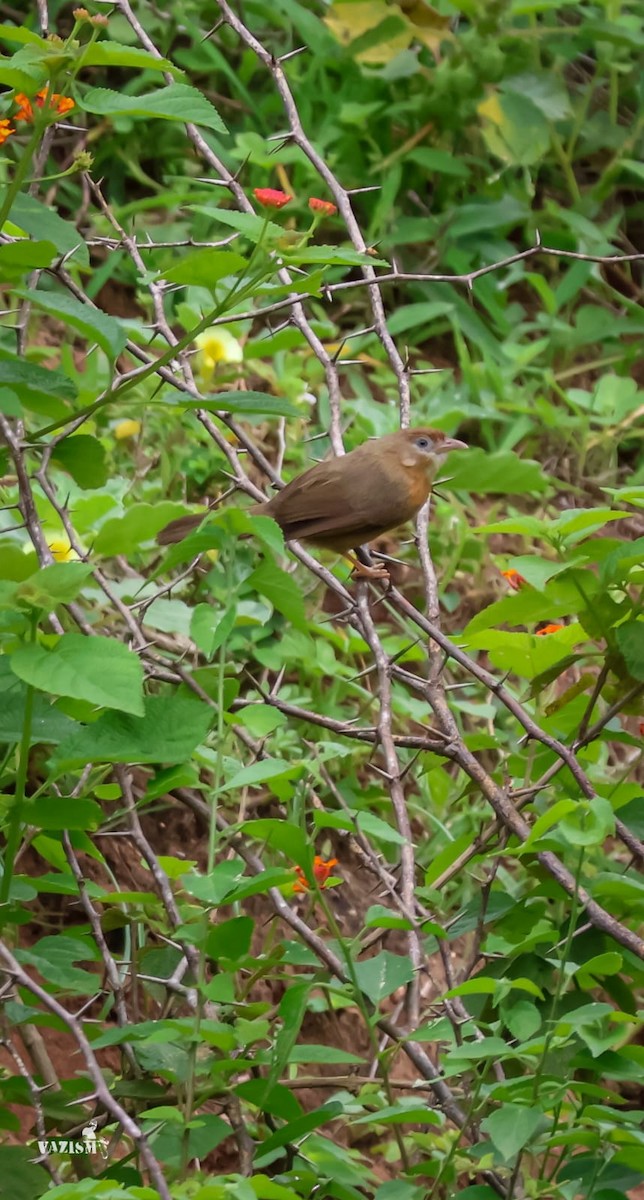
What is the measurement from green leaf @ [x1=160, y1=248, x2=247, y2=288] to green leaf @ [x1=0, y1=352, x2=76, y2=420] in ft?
0.66

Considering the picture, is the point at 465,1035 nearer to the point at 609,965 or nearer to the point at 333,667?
the point at 609,965

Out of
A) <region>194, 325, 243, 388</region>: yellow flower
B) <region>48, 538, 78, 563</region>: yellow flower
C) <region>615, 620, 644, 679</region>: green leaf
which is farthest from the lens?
<region>194, 325, 243, 388</region>: yellow flower

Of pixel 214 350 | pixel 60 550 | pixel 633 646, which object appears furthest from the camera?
pixel 214 350

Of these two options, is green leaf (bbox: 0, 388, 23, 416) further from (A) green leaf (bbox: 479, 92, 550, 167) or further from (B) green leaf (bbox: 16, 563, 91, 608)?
(A) green leaf (bbox: 479, 92, 550, 167)

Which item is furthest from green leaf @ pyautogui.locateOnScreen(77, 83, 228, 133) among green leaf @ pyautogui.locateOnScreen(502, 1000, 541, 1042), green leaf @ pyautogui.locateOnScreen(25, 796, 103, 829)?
green leaf @ pyautogui.locateOnScreen(502, 1000, 541, 1042)

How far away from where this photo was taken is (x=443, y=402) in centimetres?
561

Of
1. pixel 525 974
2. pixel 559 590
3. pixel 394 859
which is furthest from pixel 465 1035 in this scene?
pixel 394 859

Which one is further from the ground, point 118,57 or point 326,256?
point 118,57

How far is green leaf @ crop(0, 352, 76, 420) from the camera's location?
1891mm

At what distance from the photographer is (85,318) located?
5.93ft

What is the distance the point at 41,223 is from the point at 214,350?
279 cm

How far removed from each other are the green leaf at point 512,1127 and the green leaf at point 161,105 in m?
1.27

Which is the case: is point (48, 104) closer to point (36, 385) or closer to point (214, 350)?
point (36, 385)

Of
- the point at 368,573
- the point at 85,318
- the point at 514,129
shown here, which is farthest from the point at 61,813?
the point at 514,129
